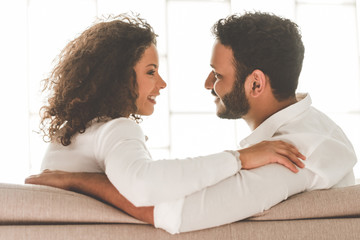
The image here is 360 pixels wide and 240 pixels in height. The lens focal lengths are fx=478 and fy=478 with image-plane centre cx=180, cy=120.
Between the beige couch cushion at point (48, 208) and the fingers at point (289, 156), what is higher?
the fingers at point (289, 156)

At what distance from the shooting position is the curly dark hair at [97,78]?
177 cm

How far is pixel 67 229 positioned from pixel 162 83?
1.00 metres

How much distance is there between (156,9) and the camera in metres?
4.59

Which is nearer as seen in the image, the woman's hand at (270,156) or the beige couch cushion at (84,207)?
the beige couch cushion at (84,207)

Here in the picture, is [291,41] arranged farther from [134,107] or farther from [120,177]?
[120,177]

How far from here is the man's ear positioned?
2168 mm

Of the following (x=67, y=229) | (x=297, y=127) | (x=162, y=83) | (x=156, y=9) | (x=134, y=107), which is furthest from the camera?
(x=156, y=9)

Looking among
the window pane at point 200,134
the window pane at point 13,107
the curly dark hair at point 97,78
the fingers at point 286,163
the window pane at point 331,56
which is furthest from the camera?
the window pane at point 331,56

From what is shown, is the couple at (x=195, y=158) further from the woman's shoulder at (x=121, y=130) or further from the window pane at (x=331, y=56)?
the window pane at (x=331, y=56)

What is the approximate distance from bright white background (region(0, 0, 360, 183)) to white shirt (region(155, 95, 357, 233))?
285 cm

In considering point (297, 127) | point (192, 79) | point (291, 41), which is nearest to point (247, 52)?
point (291, 41)

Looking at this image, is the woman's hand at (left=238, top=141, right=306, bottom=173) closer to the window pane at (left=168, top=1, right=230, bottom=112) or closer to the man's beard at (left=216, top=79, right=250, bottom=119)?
the man's beard at (left=216, top=79, right=250, bottom=119)

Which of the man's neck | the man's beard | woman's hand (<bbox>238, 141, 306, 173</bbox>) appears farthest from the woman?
the man's neck

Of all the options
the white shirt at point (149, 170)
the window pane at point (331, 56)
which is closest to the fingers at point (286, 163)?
the white shirt at point (149, 170)
